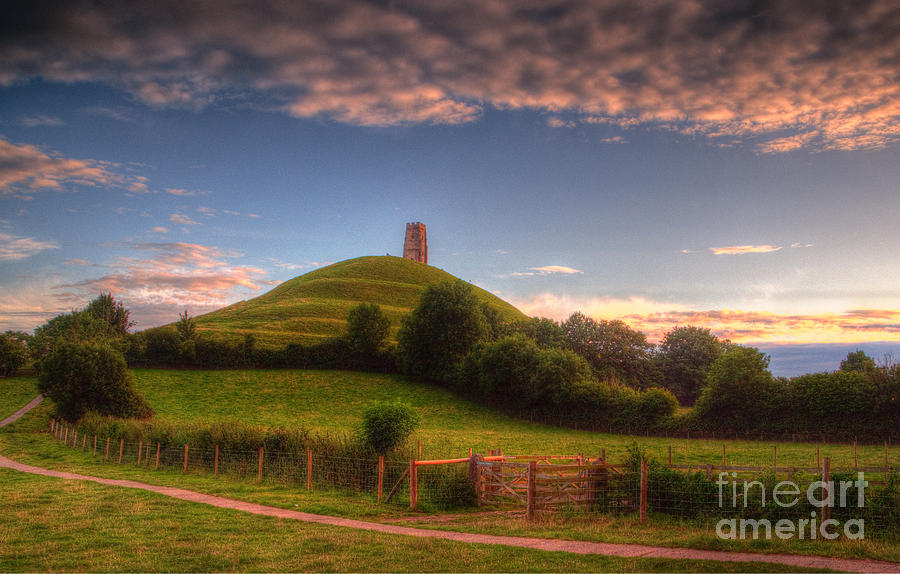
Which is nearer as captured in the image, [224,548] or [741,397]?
[224,548]

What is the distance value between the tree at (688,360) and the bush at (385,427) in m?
67.0

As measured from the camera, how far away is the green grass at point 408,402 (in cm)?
3838

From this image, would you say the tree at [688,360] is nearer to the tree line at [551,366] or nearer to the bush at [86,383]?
the tree line at [551,366]

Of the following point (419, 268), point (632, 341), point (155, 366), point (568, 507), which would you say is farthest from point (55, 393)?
point (419, 268)

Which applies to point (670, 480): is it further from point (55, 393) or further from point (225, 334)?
point (225, 334)

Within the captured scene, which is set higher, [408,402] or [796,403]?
[796,403]

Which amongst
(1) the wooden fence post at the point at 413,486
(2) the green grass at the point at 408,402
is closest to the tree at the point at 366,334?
(2) the green grass at the point at 408,402

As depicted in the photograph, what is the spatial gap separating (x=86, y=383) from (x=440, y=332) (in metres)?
39.1

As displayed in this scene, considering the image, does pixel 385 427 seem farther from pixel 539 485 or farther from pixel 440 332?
pixel 440 332

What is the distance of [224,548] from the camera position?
12133mm

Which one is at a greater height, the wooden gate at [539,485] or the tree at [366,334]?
the tree at [366,334]

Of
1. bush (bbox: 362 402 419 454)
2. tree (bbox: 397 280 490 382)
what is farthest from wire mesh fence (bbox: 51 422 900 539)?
tree (bbox: 397 280 490 382)

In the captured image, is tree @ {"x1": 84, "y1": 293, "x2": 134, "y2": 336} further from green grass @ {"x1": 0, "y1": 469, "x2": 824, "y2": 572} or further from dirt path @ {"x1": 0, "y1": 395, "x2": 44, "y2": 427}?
green grass @ {"x1": 0, "y1": 469, "x2": 824, "y2": 572}

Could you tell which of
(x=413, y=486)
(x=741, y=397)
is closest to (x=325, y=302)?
(x=741, y=397)
